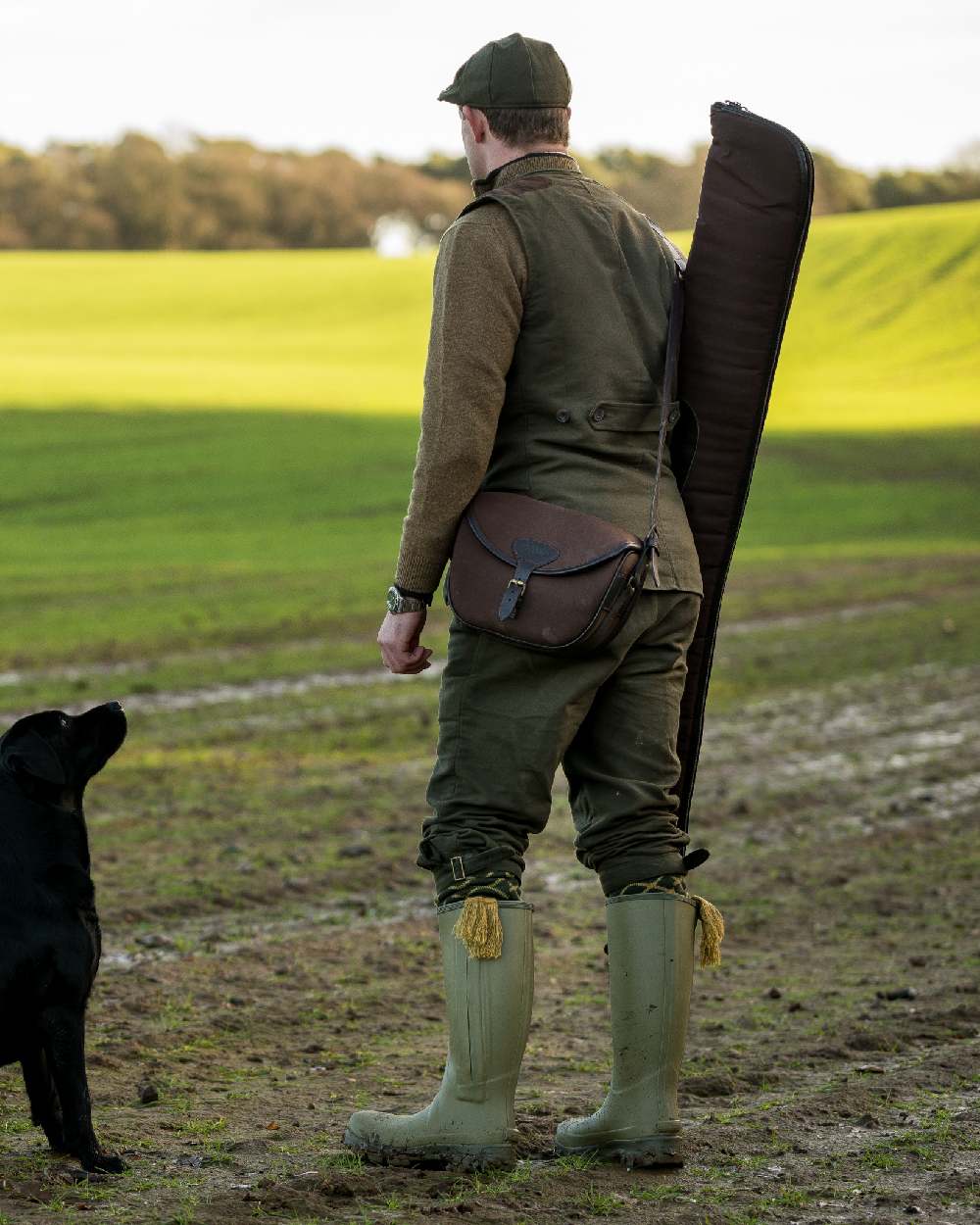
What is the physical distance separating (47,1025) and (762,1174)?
1593 millimetres

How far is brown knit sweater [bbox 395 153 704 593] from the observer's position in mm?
3584

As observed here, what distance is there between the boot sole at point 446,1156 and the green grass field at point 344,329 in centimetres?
3041

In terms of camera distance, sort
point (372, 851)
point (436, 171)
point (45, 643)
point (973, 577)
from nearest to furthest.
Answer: point (372, 851) < point (45, 643) < point (973, 577) < point (436, 171)

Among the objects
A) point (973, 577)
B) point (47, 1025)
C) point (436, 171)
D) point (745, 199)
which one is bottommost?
point (973, 577)

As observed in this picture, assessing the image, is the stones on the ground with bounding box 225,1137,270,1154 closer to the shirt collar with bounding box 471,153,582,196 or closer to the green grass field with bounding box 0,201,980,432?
the shirt collar with bounding box 471,153,582,196

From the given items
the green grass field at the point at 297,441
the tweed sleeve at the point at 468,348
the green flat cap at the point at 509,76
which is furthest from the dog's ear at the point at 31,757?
the green grass field at the point at 297,441

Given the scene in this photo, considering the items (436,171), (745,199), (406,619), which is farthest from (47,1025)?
(436,171)

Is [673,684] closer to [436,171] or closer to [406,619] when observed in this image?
[406,619]

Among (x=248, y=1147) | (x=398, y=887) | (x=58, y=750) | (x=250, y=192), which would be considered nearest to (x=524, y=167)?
(x=58, y=750)

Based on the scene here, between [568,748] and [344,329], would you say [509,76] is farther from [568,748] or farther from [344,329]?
[344,329]

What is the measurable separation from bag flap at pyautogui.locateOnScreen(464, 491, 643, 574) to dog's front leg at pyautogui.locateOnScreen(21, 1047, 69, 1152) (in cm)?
154

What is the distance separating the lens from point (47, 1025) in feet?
12.2

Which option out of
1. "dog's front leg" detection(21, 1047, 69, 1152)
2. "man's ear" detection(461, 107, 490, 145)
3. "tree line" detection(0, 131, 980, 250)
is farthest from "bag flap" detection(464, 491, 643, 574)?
"tree line" detection(0, 131, 980, 250)

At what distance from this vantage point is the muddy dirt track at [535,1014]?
3555mm
